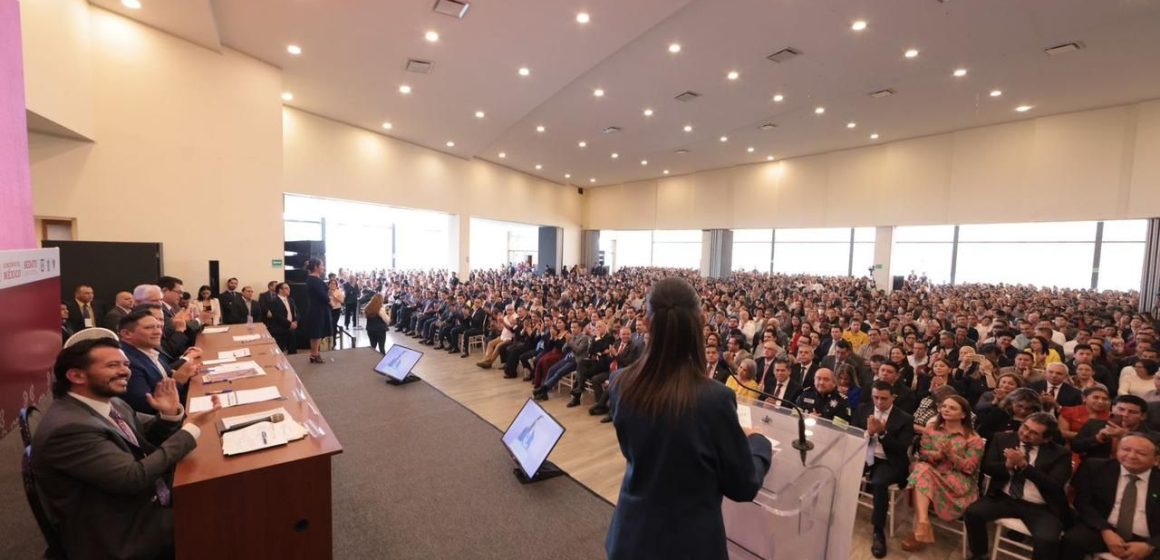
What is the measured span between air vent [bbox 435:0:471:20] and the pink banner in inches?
181

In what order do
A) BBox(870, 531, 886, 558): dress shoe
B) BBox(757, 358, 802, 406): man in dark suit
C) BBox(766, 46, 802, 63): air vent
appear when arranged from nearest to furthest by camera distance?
BBox(870, 531, 886, 558): dress shoe → BBox(757, 358, 802, 406): man in dark suit → BBox(766, 46, 802, 63): air vent

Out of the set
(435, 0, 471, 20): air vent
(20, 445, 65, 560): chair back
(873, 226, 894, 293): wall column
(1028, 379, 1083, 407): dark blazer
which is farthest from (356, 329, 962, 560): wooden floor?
(873, 226, 894, 293): wall column

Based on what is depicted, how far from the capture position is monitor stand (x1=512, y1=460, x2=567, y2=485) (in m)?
3.44

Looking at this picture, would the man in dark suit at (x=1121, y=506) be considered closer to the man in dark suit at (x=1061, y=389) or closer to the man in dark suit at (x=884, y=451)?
the man in dark suit at (x=884, y=451)

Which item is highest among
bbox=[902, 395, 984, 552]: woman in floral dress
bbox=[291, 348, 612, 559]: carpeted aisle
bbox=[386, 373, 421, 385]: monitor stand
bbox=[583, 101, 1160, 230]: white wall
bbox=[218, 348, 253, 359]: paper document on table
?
bbox=[583, 101, 1160, 230]: white wall

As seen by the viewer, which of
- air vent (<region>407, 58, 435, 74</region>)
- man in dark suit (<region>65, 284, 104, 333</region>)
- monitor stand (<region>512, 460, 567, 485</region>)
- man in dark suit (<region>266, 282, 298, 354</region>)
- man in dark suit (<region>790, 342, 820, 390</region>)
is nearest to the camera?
monitor stand (<region>512, 460, 567, 485</region>)

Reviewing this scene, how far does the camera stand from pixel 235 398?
2.74 m

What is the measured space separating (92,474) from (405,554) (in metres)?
1.53

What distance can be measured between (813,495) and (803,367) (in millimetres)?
2988

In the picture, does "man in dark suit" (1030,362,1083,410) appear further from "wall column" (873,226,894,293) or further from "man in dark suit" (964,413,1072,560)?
"wall column" (873,226,894,293)

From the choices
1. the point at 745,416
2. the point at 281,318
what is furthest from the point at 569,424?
the point at 281,318

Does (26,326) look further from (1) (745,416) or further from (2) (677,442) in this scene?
(1) (745,416)

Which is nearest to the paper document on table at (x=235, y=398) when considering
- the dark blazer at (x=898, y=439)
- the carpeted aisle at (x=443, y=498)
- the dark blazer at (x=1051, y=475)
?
the carpeted aisle at (x=443, y=498)

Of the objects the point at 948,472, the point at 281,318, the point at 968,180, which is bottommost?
the point at 948,472
